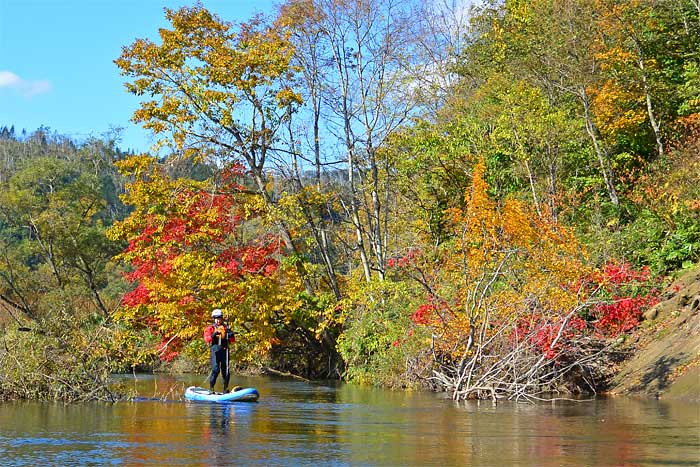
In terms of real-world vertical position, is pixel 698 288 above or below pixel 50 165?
below

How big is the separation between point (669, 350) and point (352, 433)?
34.8 feet

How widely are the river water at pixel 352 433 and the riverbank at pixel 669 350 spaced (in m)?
1.10

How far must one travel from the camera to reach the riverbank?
20.7 meters

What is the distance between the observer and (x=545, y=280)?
22.0 m

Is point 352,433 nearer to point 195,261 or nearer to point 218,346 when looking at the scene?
point 218,346

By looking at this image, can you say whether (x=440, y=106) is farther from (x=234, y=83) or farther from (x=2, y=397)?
(x=2, y=397)

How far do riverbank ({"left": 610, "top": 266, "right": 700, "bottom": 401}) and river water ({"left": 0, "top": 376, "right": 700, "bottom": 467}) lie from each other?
110 centimetres

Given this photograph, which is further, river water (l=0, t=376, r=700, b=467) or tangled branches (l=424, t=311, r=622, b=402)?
tangled branches (l=424, t=311, r=622, b=402)

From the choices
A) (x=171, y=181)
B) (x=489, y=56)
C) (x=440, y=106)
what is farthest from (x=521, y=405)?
(x=489, y=56)

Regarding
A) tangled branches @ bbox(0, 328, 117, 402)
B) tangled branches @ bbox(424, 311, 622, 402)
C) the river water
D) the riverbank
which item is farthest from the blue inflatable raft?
the riverbank

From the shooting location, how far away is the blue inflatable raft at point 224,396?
1939 cm

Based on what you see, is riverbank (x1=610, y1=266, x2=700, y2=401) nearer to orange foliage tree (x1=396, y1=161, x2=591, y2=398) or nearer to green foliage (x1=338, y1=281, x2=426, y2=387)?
orange foliage tree (x1=396, y1=161, x2=591, y2=398)

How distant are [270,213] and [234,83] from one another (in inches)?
165

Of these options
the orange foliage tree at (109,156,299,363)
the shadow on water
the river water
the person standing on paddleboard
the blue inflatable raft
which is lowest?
the river water
